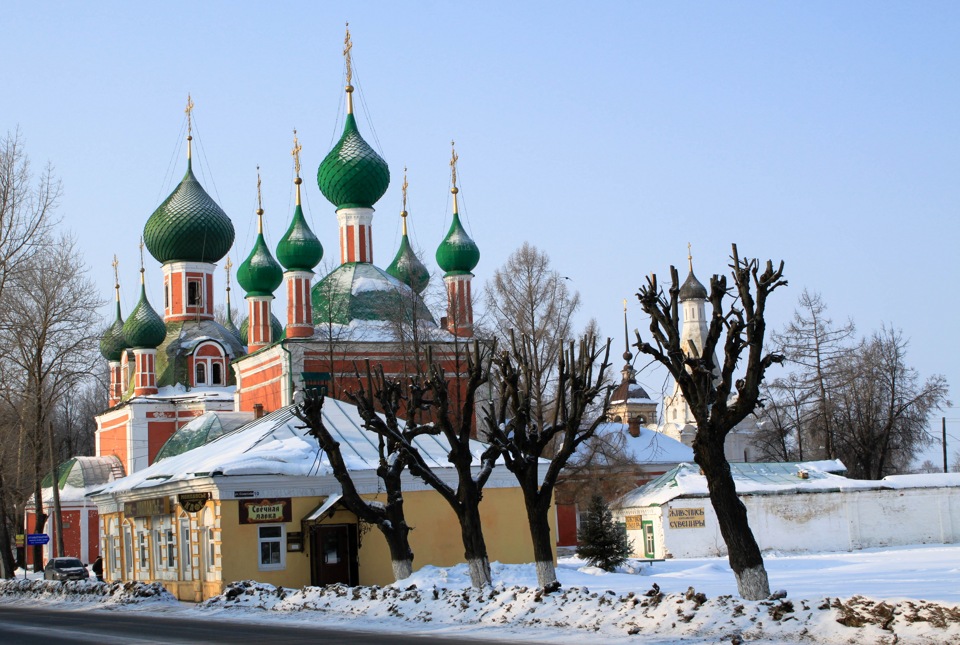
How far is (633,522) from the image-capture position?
1410 inches

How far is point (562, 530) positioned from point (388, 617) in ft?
90.3

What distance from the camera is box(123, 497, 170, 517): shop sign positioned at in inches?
955

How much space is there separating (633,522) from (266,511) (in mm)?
16284

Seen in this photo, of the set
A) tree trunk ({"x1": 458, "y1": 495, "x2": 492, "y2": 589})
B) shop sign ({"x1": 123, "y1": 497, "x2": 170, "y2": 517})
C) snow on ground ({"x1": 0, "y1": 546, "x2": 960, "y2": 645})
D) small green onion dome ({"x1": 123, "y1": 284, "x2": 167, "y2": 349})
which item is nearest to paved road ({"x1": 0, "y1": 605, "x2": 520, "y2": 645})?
snow on ground ({"x1": 0, "y1": 546, "x2": 960, "y2": 645})

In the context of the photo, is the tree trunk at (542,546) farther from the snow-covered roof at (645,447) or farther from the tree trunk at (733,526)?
the snow-covered roof at (645,447)

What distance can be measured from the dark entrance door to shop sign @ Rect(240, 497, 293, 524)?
0.66 m

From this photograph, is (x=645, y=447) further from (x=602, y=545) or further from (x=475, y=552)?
(x=475, y=552)

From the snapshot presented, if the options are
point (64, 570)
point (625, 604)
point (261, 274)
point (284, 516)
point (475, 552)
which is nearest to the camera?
point (625, 604)

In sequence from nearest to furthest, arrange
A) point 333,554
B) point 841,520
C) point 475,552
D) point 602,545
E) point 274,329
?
point 475,552 → point 333,554 → point 602,545 → point 841,520 → point 274,329

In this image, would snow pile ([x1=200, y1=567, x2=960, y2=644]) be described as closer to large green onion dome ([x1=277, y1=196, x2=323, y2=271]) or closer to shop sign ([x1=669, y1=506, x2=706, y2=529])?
shop sign ([x1=669, y1=506, x2=706, y2=529])

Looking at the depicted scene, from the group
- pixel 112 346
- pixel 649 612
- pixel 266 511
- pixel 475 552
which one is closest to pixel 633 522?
pixel 266 511

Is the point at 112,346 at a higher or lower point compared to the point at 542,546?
higher

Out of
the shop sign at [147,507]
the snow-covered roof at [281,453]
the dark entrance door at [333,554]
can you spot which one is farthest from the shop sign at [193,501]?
the dark entrance door at [333,554]

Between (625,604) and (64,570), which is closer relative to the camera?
(625,604)
